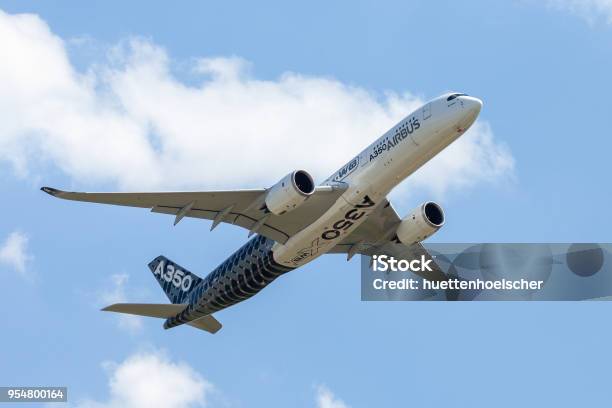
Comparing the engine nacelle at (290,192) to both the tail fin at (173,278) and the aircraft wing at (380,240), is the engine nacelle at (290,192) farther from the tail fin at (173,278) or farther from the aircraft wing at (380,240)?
the tail fin at (173,278)

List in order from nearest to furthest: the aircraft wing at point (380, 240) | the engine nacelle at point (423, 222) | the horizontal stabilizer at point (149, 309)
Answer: the engine nacelle at point (423, 222) → the aircraft wing at point (380, 240) → the horizontal stabilizer at point (149, 309)

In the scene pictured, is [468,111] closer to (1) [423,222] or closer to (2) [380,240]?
(1) [423,222]

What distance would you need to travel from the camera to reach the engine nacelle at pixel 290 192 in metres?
46.7

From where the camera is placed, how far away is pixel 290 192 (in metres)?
46.7

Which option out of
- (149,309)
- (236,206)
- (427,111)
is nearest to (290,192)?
(236,206)

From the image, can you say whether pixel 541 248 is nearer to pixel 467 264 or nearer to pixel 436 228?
pixel 467 264

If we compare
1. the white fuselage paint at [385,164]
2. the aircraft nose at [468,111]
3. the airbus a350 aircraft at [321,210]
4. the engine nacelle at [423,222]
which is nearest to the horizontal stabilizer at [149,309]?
the airbus a350 aircraft at [321,210]

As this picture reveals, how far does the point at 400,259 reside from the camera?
5669 centimetres

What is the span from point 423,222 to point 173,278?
15407mm

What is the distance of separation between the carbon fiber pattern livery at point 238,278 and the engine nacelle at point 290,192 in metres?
4.49

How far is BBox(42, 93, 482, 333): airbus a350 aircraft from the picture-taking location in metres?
46.3

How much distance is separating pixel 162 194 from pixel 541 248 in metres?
19.0

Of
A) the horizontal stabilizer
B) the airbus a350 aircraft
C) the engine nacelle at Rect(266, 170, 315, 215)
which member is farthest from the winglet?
the horizontal stabilizer

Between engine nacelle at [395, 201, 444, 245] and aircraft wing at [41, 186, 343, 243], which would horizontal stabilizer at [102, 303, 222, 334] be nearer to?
aircraft wing at [41, 186, 343, 243]
